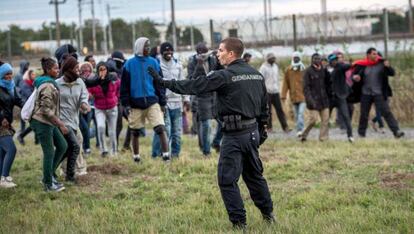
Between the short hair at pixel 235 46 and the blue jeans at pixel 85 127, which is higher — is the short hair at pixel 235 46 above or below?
above

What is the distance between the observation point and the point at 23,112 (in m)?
9.32

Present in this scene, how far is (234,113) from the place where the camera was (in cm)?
696

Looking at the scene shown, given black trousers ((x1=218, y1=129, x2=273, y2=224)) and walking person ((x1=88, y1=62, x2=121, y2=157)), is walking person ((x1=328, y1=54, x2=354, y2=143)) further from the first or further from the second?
black trousers ((x1=218, y1=129, x2=273, y2=224))

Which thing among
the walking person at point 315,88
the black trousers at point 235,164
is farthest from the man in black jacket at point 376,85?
the black trousers at point 235,164

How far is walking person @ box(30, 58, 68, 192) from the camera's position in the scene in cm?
917

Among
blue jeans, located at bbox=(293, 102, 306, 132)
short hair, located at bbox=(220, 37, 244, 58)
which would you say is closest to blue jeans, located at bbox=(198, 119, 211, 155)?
blue jeans, located at bbox=(293, 102, 306, 132)

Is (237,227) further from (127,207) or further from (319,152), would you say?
(319,152)

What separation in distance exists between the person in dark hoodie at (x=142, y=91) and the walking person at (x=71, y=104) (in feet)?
3.63

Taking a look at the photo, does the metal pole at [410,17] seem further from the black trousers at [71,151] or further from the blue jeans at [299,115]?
the black trousers at [71,151]

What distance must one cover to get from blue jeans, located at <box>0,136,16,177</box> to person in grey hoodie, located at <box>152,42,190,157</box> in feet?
9.17

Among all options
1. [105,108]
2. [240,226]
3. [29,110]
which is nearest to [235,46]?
[240,226]

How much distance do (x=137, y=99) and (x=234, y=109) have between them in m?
4.59

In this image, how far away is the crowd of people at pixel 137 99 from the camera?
31.1ft

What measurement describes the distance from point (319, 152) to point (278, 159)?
1.14m
